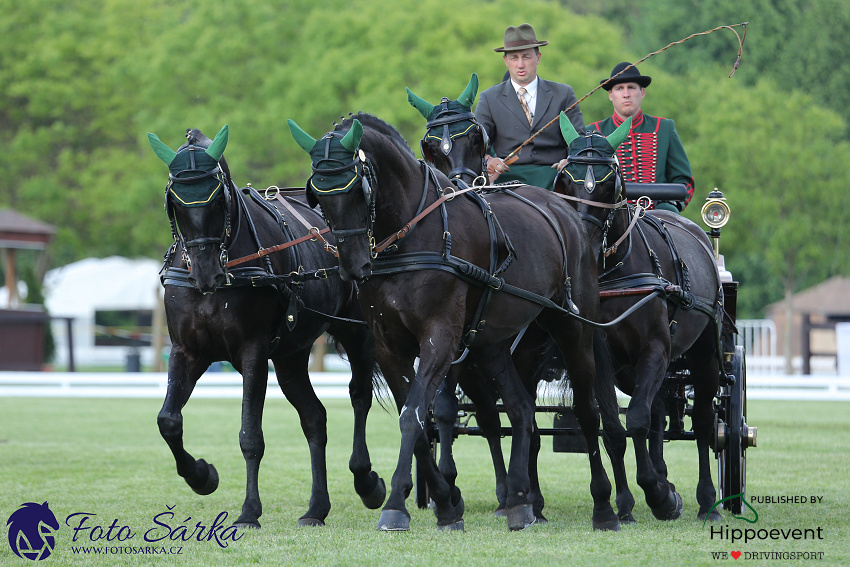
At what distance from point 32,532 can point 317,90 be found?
2394 centimetres

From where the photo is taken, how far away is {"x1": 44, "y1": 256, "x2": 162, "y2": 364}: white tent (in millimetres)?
38844

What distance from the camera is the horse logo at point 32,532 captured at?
5859 mm

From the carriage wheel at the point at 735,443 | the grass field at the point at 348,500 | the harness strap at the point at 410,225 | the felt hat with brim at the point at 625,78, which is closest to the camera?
the grass field at the point at 348,500

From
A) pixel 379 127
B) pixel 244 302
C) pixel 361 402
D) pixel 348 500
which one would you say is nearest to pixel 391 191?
pixel 379 127

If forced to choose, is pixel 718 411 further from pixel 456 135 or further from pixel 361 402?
pixel 456 135

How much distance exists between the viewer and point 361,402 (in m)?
8.30

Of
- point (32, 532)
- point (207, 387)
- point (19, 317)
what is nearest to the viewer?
point (32, 532)

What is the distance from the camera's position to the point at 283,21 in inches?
1237

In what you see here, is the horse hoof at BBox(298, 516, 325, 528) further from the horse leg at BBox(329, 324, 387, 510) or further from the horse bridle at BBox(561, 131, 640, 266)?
the horse bridle at BBox(561, 131, 640, 266)

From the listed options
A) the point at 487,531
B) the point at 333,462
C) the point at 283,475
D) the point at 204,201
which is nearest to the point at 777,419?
the point at 333,462

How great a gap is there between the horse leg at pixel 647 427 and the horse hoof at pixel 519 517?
773mm

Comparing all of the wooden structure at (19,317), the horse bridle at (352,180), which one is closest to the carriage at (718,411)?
the horse bridle at (352,180)

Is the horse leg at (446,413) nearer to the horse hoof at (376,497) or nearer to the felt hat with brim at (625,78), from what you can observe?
the horse hoof at (376,497)

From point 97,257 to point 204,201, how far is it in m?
38.7
